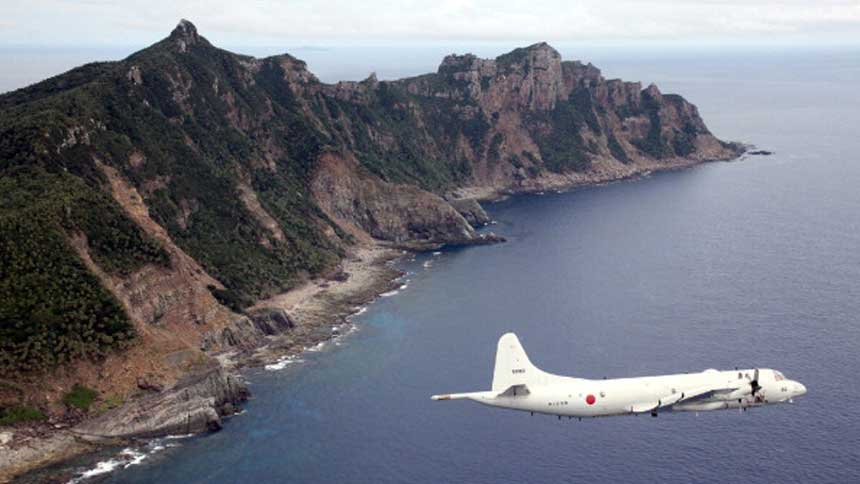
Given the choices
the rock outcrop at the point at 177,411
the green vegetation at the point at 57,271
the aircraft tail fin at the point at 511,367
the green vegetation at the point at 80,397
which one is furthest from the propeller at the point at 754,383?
the green vegetation at the point at 57,271

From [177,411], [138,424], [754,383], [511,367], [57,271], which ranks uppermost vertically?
[57,271]

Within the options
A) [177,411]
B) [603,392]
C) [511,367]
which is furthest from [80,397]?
[603,392]

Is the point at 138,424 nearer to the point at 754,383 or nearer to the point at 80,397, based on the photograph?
the point at 80,397

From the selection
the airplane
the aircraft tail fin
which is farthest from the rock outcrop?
the aircraft tail fin

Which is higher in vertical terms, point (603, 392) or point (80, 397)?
point (603, 392)

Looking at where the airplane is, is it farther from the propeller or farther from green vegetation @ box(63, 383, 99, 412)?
green vegetation @ box(63, 383, 99, 412)

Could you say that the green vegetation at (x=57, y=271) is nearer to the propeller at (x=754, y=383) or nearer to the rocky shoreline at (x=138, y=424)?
the rocky shoreline at (x=138, y=424)

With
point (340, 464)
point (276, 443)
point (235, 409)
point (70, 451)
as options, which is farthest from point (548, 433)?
point (70, 451)
